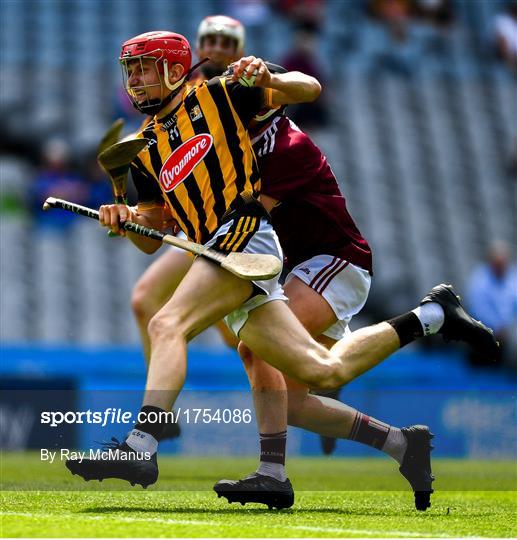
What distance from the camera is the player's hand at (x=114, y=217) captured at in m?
5.20

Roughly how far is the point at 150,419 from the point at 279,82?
4.20ft

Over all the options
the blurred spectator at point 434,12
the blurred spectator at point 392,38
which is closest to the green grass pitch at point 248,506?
the blurred spectator at point 392,38

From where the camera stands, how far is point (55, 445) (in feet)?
17.7

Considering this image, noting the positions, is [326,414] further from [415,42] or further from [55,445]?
[415,42]

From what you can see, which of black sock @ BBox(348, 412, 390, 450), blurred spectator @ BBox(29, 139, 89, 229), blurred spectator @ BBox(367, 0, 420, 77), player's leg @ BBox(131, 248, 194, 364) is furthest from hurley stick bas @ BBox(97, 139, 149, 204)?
blurred spectator @ BBox(367, 0, 420, 77)

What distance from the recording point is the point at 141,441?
470cm

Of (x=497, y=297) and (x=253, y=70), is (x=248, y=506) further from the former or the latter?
(x=497, y=297)

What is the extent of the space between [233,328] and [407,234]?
29.6 feet

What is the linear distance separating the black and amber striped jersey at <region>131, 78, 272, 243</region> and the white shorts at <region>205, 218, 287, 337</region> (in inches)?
2.4

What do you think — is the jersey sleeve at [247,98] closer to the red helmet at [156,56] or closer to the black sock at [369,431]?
the red helmet at [156,56]

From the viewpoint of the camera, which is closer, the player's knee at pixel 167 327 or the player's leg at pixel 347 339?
the player's knee at pixel 167 327

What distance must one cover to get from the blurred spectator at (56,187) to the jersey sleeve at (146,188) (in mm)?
6906

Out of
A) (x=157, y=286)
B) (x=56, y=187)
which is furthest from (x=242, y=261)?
(x=56, y=187)

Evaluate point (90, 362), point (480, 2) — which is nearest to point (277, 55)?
point (480, 2)
